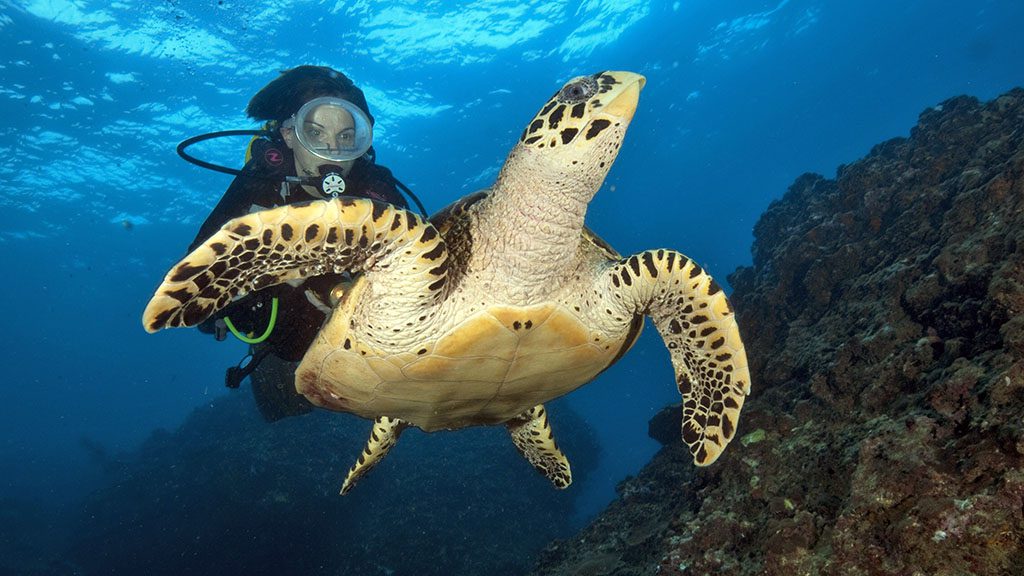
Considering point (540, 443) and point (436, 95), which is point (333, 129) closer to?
point (540, 443)

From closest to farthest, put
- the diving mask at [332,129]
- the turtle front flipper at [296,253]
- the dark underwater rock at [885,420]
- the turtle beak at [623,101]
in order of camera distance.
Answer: the dark underwater rock at [885,420]
the turtle front flipper at [296,253]
the turtle beak at [623,101]
the diving mask at [332,129]

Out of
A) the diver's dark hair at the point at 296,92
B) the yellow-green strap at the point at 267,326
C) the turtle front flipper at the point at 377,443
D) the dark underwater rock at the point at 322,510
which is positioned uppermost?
the diver's dark hair at the point at 296,92

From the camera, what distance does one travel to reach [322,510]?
13.4 meters

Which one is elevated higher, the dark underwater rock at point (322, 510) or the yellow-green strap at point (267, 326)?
the yellow-green strap at point (267, 326)

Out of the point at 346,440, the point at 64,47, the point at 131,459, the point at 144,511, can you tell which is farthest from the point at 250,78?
the point at 131,459

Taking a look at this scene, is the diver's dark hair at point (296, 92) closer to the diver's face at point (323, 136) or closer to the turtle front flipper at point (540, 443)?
the diver's face at point (323, 136)

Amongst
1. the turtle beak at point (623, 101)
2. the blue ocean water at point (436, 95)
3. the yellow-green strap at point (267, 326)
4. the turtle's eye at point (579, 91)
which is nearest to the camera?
the turtle beak at point (623, 101)

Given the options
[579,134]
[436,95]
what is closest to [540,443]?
[579,134]

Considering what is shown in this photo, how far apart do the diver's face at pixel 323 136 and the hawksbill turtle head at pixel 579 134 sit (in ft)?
9.80

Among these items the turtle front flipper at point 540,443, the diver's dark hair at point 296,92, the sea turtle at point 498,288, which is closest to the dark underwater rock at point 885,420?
the sea turtle at point 498,288

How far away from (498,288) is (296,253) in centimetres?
125

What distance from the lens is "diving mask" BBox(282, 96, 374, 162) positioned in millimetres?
5113

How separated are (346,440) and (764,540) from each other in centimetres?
1529

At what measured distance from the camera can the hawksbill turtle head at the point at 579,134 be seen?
2674 millimetres
